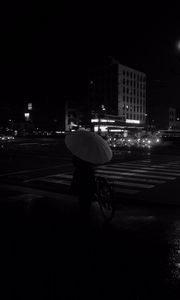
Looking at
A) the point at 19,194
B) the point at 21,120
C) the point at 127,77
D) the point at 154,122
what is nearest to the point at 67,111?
the point at 21,120

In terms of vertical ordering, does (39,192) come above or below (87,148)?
below

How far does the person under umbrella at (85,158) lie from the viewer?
307 inches

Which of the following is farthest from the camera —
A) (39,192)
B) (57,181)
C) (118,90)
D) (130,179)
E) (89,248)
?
(118,90)

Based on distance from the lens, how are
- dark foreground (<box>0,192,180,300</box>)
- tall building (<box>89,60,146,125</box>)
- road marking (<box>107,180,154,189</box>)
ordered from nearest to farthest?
dark foreground (<box>0,192,180,300</box>)
road marking (<box>107,180,154,189</box>)
tall building (<box>89,60,146,125</box>)

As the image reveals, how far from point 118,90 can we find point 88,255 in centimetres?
13831

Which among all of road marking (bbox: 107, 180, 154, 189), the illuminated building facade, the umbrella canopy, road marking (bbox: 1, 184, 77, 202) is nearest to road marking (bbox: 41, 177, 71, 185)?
road marking (bbox: 1, 184, 77, 202)

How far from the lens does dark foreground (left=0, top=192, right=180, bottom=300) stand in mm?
4543

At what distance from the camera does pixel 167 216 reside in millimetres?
8719

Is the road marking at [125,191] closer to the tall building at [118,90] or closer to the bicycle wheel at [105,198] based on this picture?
the bicycle wheel at [105,198]

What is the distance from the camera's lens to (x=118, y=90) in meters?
142

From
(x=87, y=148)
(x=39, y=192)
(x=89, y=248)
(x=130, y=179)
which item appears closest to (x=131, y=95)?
(x=130, y=179)

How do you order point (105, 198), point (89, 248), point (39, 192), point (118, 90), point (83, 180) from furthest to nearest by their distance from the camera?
point (118, 90) → point (39, 192) → point (105, 198) → point (83, 180) → point (89, 248)

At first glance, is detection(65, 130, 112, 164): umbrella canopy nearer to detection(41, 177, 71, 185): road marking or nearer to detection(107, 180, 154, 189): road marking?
detection(107, 180, 154, 189): road marking

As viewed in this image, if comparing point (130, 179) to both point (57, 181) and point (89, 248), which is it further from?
point (89, 248)
